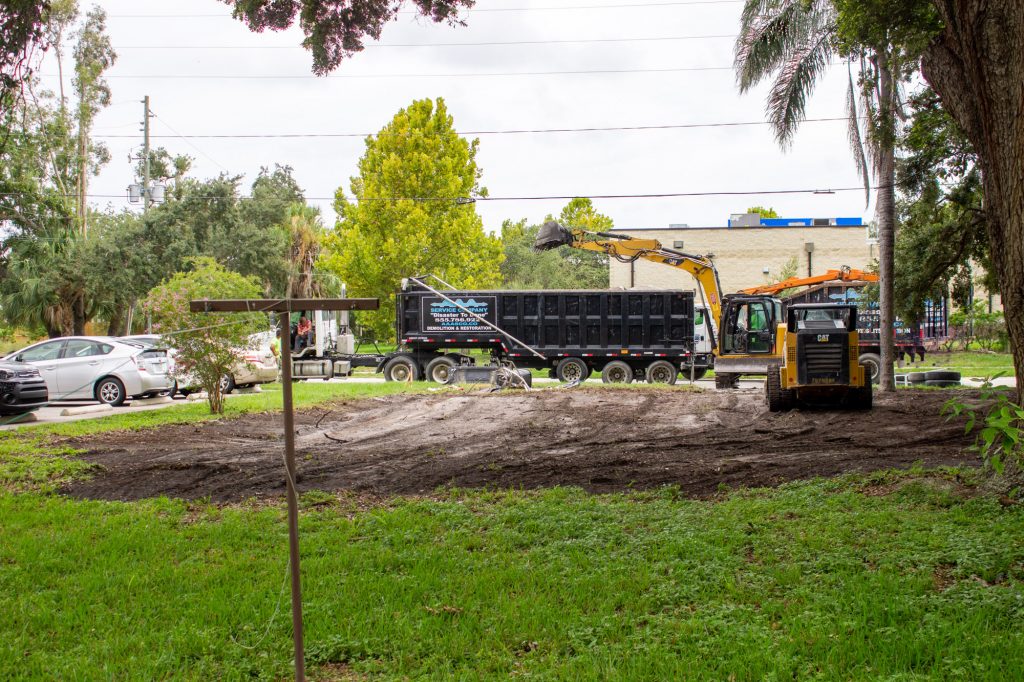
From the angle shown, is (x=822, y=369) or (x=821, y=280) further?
(x=821, y=280)

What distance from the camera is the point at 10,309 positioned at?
35000 millimetres

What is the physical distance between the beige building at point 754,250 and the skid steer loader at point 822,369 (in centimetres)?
3243

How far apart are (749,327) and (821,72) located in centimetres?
719

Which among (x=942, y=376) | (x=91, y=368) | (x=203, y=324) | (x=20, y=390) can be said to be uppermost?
(x=203, y=324)

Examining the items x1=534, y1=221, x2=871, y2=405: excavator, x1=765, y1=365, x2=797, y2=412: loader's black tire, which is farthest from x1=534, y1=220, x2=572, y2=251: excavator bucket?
x1=765, y1=365, x2=797, y2=412: loader's black tire

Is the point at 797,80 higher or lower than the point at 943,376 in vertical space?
higher

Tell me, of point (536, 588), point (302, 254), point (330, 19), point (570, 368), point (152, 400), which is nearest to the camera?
point (536, 588)

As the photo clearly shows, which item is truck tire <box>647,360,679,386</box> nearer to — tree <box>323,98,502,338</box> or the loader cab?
the loader cab

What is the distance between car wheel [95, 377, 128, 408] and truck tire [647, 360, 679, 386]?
1456 cm

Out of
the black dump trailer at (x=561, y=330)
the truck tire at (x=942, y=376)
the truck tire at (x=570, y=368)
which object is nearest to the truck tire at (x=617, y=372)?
the black dump trailer at (x=561, y=330)

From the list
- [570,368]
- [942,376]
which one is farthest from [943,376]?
[570,368]

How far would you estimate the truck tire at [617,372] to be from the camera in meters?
26.0

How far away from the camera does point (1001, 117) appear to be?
7379mm

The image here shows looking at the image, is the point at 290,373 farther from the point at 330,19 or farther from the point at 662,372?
the point at 662,372
